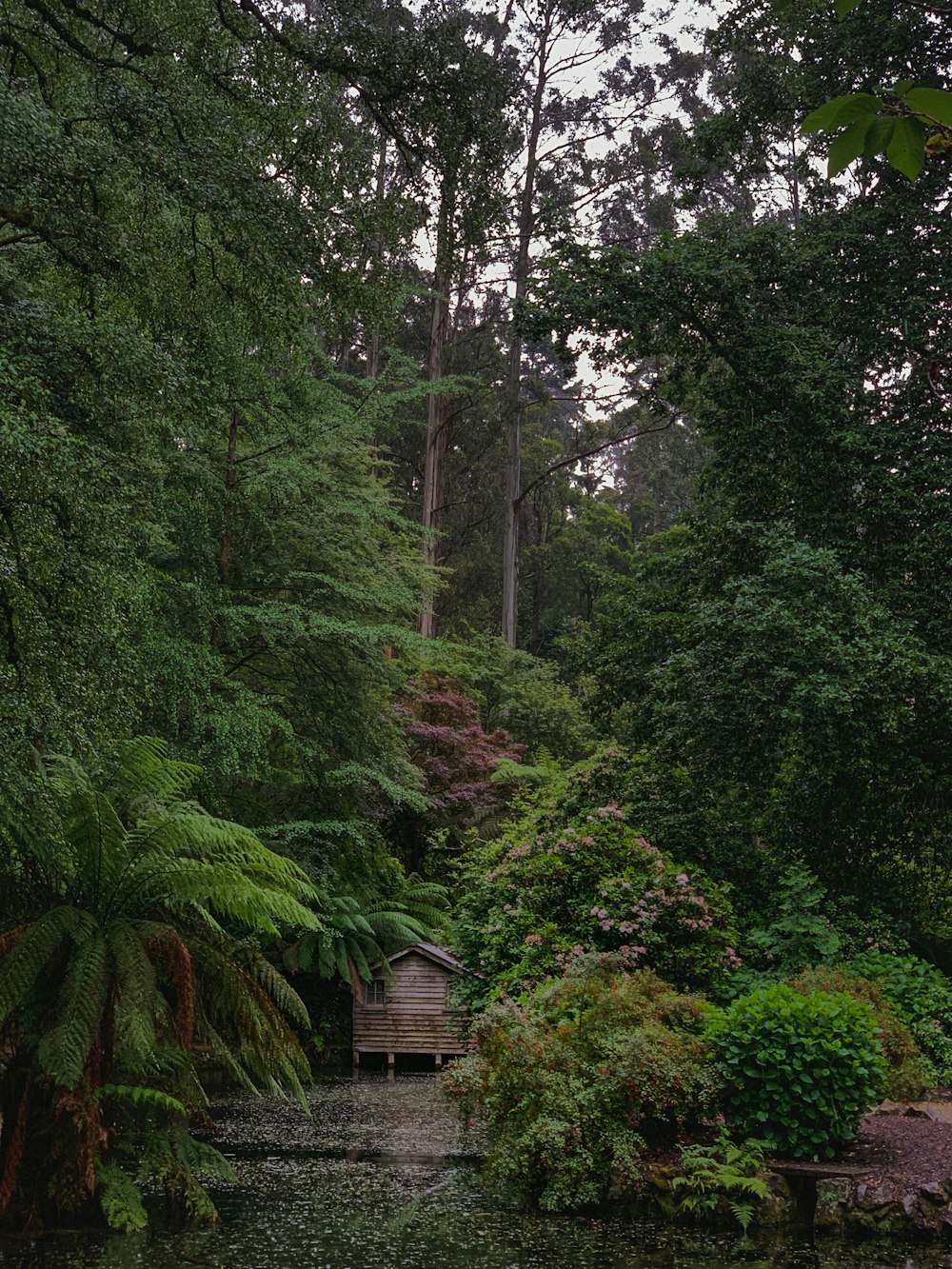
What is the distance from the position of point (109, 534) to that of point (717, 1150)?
4.80 metres

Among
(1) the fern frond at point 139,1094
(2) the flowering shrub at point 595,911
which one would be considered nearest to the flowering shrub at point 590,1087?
(2) the flowering shrub at point 595,911

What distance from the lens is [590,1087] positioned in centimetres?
668

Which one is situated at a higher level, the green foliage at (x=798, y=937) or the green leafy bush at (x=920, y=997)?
the green foliage at (x=798, y=937)

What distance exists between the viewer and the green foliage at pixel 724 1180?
6254 mm

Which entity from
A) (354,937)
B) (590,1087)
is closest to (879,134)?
(590,1087)

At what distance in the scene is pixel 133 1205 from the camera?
19.1 ft

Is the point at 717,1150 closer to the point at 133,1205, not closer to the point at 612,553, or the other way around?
the point at 133,1205

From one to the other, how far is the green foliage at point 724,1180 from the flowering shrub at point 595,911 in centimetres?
184

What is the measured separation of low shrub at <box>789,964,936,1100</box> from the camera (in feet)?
26.3

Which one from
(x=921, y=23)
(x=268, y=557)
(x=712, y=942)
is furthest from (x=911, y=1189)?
(x=921, y=23)

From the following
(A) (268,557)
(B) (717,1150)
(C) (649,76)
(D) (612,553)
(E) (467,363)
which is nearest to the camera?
(B) (717,1150)

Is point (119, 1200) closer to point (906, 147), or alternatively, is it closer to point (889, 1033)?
point (889, 1033)

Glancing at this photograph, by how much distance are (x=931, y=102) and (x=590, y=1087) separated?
6385 mm

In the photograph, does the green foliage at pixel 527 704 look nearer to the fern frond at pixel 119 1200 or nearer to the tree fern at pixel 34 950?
the tree fern at pixel 34 950
